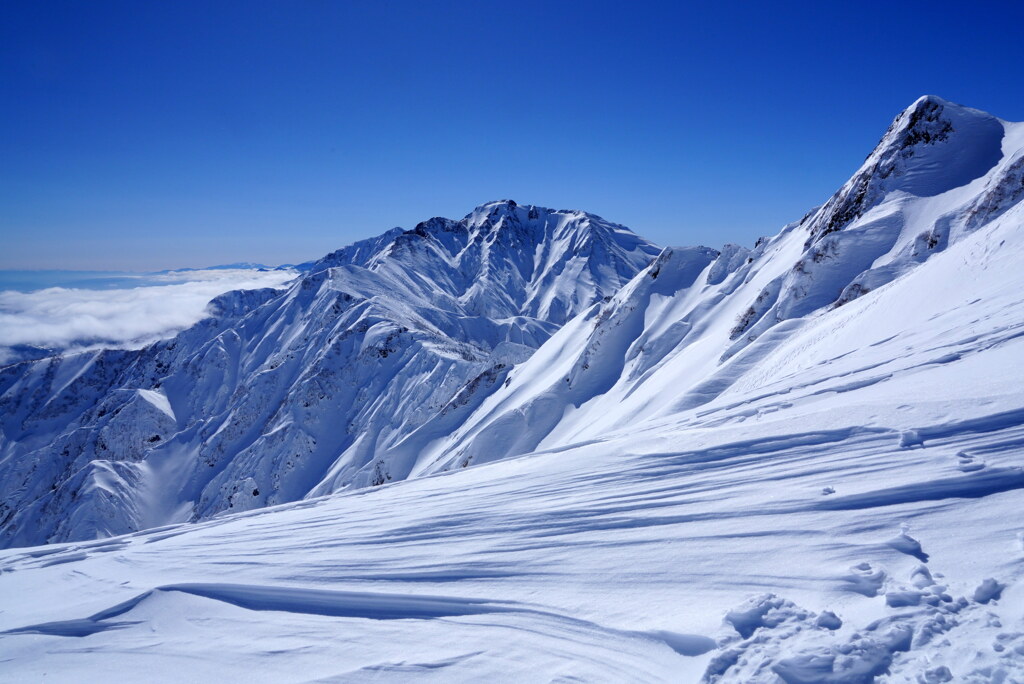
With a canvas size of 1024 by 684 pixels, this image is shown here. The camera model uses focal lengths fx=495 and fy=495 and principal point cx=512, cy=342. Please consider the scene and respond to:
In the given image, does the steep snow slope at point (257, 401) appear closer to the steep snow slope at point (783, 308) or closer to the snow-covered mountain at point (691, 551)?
the steep snow slope at point (783, 308)

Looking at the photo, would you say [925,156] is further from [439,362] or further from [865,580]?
[439,362]

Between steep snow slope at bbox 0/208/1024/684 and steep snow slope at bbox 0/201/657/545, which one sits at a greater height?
steep snow slope at bbox 0/208/1024/684

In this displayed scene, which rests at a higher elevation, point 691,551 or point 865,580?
point 865,580

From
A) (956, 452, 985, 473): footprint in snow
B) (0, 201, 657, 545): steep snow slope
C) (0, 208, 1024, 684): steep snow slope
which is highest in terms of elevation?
(956, 452, 985, 473): footprint in snow

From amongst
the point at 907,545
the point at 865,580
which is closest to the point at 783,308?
the point at 907,545

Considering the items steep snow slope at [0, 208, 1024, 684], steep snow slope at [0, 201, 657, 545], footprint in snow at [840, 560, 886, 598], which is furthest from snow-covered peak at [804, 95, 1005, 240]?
steep snow slope at [0, 201, 657, 545]

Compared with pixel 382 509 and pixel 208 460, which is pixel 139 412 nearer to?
pixel 208 460

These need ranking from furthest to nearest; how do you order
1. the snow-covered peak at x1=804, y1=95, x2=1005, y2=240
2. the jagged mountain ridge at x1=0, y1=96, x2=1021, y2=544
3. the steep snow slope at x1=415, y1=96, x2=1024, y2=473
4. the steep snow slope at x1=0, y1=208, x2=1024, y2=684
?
1. the snow-covered peak at x1=804, y1=95, x2=1005, y2=240
2. the jagged mountain ridge at x1=0, y1=96, x2=1021, y2=544
3. the steep snow slope at x1=415, y1=96, x2=1024, y2=473
4. the steep snow slope at x1=0, y1=208, x2=1024, y2=684

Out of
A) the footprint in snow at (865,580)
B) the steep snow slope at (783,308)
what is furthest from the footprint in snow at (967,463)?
the steep snow slope at (783,308)

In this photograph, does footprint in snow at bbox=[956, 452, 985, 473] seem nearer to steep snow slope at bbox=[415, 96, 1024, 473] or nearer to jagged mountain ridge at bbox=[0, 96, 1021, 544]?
steep snow slope at bbox=[415, 96, 1024, 473]

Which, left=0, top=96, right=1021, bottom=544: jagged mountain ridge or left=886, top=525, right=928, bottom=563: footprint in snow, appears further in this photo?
left=0, top=96, right=1021, bottom=544: jagged mountain ridge
